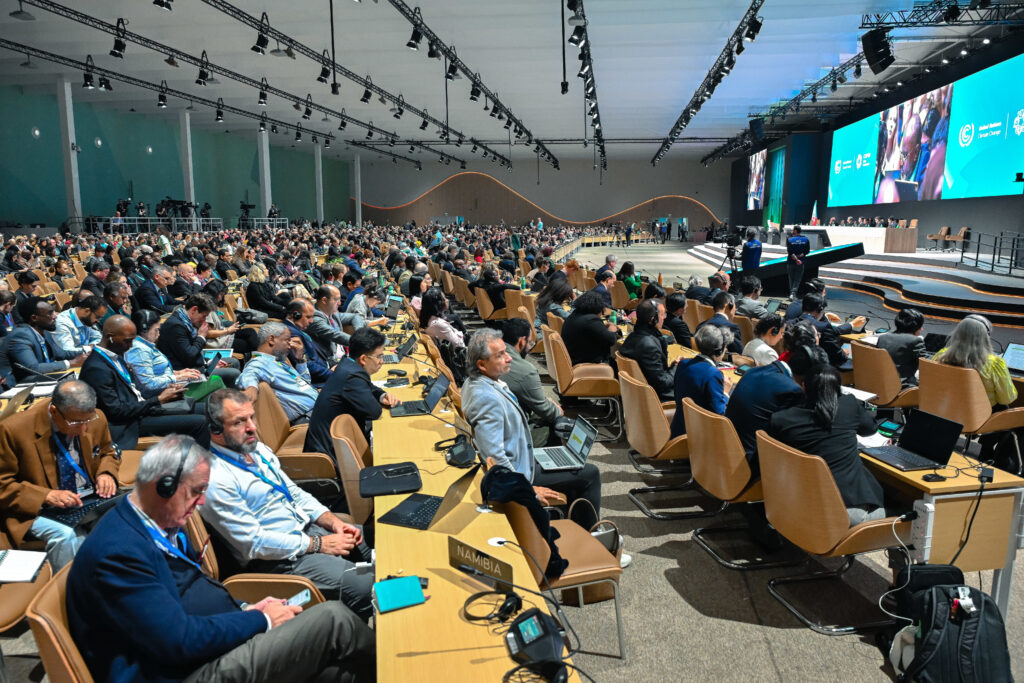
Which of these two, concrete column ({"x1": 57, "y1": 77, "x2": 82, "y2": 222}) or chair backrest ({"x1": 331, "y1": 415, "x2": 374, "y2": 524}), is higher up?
concrete column ({"x1": 57, "y1": 77, "x2": 82, "y2": 222})

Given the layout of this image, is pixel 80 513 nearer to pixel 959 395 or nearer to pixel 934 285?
pixel 959 395

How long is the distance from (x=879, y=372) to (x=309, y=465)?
409 cm

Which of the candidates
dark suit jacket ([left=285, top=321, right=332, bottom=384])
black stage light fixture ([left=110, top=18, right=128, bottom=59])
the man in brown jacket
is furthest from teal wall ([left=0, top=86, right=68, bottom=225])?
the man in brown jacket

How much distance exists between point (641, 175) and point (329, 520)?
38222mm

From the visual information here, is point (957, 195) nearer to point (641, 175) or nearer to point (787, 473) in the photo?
point (787, 473)

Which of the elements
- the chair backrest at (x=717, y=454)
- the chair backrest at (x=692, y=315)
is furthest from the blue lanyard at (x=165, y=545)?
the chair backrest at (x=692, y=315)

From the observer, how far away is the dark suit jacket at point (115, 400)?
145 inches

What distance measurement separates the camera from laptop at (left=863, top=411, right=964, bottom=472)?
2836mm

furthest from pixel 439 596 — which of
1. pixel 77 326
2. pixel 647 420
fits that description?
pixel 77 326

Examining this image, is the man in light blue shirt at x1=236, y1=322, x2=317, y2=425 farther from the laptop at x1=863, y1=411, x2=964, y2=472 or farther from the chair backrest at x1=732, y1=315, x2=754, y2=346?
the chair backrest at x1=732, y1=315, x2=754, y2=346

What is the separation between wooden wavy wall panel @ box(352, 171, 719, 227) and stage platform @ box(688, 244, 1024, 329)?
77.4ft

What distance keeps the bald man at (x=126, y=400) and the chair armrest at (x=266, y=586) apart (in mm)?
→ 1866

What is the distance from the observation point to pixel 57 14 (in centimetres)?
1225

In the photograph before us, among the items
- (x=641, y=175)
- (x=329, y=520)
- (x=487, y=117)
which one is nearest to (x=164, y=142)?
(x=487, y=117)
